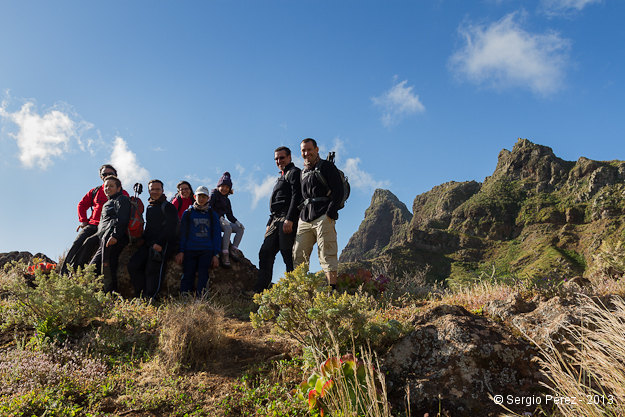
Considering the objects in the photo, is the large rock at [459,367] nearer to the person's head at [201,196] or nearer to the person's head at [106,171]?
the person's head at [201,196]

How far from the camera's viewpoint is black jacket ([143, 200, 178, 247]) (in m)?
7.06

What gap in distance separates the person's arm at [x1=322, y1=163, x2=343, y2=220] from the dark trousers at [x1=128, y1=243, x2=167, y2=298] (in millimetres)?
3456

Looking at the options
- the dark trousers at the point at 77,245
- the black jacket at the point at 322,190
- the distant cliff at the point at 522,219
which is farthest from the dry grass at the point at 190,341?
the distant cliff at the point at 522,219

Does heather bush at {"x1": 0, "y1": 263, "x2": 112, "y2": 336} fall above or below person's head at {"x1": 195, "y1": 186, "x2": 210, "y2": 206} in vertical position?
below

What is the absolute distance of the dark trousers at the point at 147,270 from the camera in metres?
6.89

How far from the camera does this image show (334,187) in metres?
5.66

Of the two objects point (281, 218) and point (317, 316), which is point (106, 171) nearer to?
point (281, 218)

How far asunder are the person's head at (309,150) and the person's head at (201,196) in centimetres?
220

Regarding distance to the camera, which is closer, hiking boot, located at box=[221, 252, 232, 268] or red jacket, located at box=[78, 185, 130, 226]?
red jacket, located at box=[78, 185, 130, 226]

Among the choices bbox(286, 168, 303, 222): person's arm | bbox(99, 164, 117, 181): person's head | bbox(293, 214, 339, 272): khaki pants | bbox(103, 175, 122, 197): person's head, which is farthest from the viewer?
bbox(99, 164, 117, 181): person's head

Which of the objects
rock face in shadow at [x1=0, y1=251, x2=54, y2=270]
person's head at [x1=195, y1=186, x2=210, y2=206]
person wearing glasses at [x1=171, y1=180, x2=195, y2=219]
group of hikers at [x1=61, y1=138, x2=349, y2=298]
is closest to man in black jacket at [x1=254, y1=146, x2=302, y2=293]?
group of hikers at [x1=61, y1=138, x2=349, y2=298]

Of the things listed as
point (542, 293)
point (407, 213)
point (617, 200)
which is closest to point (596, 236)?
point (617, 200)

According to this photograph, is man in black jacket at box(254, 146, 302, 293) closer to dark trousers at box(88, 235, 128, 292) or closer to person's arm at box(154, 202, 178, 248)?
person's arm at box(154, 202, 178, 248)

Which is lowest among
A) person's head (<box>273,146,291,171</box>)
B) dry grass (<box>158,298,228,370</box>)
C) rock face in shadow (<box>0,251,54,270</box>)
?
dry grass (<box>158,298,228,370</box>)
